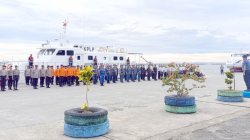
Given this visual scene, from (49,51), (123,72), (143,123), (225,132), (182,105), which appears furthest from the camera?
(49,51)

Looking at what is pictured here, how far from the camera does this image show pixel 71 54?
21328 mm

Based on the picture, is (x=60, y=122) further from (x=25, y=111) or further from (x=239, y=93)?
(x=239, y=93)

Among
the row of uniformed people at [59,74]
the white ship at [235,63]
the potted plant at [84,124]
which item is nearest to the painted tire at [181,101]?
the potted plant at [84,124]

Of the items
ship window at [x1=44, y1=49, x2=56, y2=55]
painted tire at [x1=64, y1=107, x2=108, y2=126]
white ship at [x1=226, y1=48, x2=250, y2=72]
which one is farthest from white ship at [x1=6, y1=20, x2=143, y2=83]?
white ship at [x1=226, y1=48, x2=250, y2=72]

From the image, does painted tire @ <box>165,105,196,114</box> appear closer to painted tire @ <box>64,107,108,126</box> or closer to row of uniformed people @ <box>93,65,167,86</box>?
painted tire @ <box>64,107,108,126</box>

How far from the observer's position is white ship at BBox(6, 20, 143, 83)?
20250mm

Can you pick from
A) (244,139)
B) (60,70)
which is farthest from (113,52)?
(244,139)

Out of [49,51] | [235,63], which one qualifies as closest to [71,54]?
[49,51]

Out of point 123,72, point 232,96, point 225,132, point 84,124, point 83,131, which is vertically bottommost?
point 225,132

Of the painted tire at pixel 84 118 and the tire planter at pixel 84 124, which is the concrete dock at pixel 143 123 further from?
the painted tire at pixel 84 118

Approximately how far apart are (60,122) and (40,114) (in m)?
1.37

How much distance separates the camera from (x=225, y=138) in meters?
5.03

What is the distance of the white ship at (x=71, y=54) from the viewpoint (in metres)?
20.2

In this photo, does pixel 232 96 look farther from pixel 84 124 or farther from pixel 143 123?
pixel 84 124
